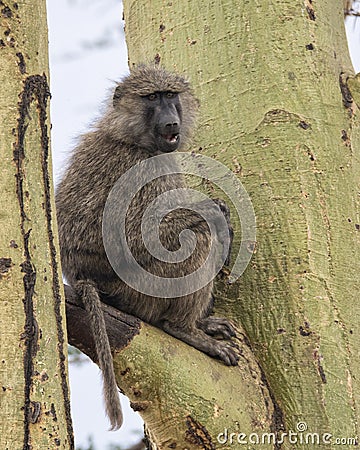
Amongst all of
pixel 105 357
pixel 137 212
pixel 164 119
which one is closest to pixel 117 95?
pixel 164 119

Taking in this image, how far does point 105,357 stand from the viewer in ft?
10.4

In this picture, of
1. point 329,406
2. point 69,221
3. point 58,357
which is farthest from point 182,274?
point 58,357

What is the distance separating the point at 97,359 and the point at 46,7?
1.48 m

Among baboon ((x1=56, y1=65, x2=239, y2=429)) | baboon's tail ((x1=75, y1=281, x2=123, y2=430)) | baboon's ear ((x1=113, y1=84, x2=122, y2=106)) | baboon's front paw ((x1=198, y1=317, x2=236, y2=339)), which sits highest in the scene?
baboon's ear ((x1=113, y1=84, x2=122, y2=106))

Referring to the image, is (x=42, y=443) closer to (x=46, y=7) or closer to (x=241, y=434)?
(x=241, y=434)

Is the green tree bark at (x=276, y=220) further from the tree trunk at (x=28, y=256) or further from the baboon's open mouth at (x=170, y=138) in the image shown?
the tree trunk at (x=28, y=256)

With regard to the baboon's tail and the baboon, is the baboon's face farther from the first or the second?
the baboon's tail

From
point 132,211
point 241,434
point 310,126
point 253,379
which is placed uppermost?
point 310,126

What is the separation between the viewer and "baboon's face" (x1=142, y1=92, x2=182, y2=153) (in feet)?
14.1

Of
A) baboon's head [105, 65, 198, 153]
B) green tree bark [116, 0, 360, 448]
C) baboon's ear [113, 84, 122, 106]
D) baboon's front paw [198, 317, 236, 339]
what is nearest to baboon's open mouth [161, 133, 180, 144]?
baboon's head [105, 65, 198, 153]

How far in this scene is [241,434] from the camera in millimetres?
3293

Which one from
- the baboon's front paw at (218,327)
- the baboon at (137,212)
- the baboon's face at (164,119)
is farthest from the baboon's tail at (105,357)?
the baboon's face at (164,119)

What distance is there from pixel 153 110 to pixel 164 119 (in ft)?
0.61

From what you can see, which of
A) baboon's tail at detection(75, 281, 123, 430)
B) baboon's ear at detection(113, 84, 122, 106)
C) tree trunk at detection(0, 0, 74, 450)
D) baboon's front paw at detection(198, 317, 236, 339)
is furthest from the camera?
baboon's ear at detection(113, 84, 122, 106)
